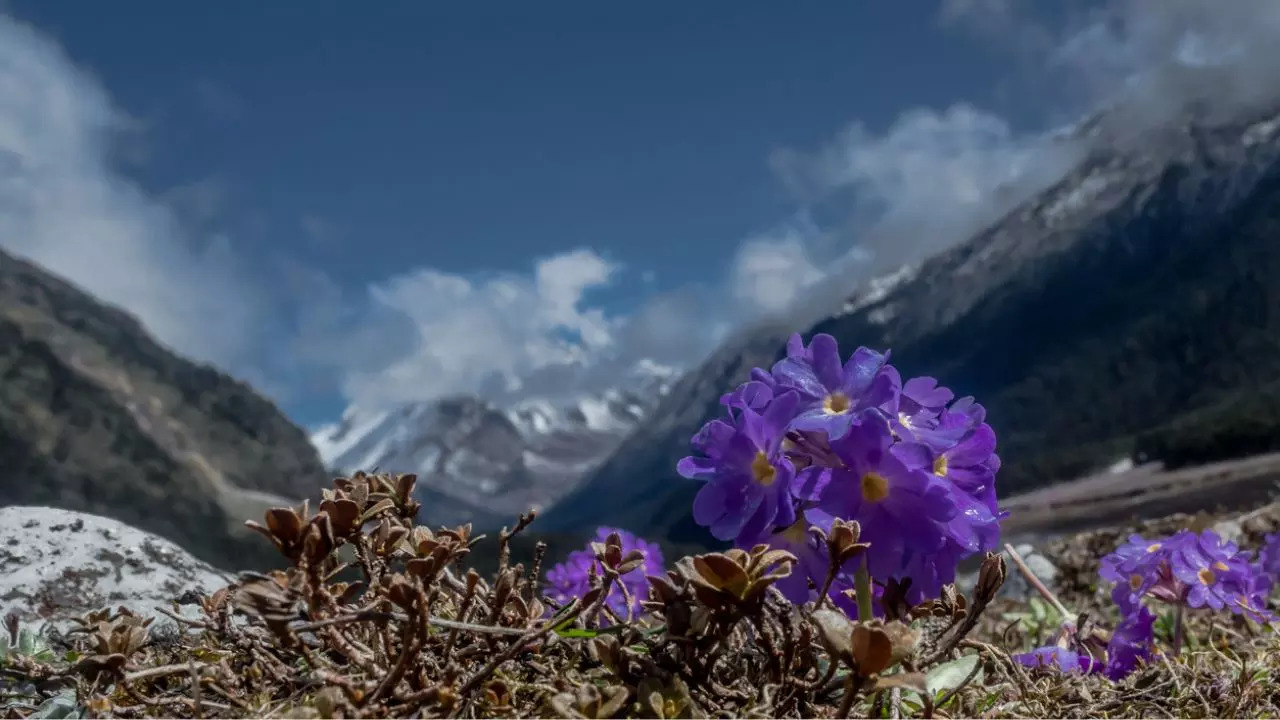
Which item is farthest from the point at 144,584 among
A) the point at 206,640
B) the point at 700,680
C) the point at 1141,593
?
the point at 1141,593

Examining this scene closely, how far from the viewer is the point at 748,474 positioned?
1.98 meters

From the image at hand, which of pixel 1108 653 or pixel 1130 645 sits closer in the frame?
pixel 1108 653

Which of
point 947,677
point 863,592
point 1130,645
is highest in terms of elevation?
point 863,592

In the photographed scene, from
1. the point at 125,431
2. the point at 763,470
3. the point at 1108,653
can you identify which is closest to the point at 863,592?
the point at 763,470

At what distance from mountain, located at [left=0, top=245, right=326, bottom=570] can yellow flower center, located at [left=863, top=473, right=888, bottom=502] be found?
14.1m

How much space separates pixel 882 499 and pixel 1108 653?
6.13ft

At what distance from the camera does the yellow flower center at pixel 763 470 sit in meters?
1.94

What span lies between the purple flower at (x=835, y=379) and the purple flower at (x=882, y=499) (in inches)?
4.4

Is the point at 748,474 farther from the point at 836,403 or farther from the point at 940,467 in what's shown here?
the point at 940,467

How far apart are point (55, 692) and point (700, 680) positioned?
1.63 m

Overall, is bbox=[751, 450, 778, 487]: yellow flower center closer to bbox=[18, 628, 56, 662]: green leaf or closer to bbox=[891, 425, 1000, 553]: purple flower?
bbox=[891, 425, 1000, 553]: purple flower

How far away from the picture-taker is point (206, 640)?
2467mm

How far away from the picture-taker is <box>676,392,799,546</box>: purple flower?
1910mm

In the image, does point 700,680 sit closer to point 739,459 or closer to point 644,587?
point 739,459
